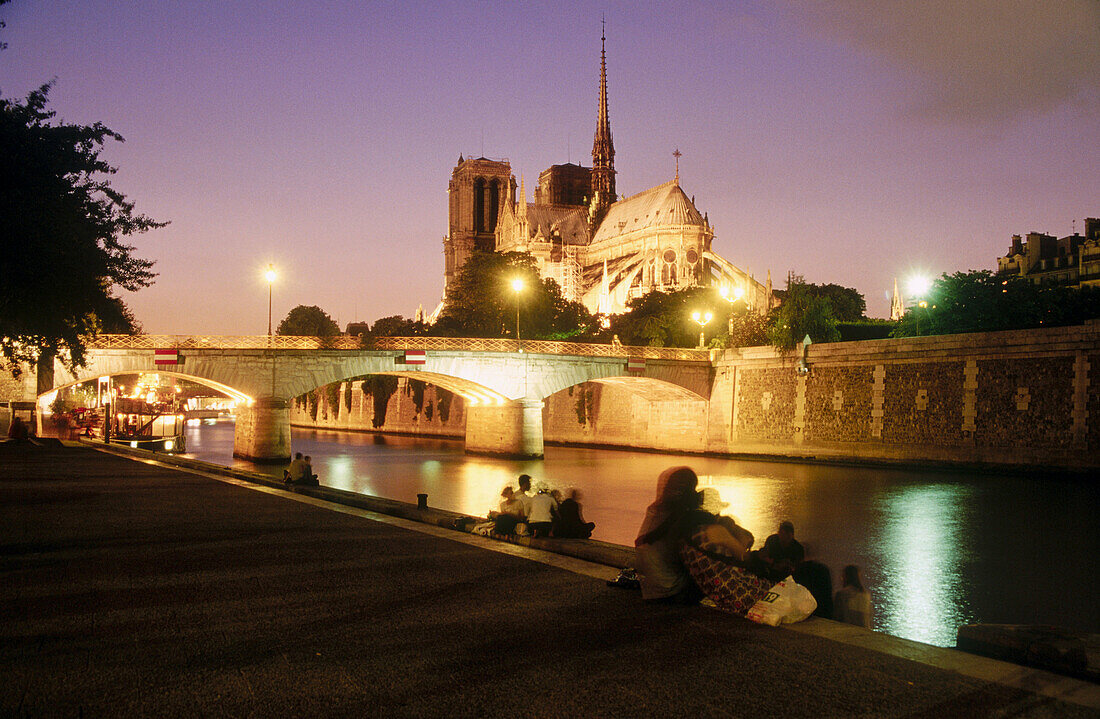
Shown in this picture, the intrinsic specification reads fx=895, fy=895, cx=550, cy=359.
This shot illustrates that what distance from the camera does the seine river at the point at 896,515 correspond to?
14297 millimetres

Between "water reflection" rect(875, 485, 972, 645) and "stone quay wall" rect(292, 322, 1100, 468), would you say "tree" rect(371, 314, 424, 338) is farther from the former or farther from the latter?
"water reflection" rect(875, 485, 972, 645)

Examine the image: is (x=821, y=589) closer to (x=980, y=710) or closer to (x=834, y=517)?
(x=980, y=710)

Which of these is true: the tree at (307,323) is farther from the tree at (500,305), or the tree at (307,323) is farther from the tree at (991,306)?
the tree at (991,306)

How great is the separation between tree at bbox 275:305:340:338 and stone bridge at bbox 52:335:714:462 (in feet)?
177

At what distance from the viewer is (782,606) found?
6.62 meters

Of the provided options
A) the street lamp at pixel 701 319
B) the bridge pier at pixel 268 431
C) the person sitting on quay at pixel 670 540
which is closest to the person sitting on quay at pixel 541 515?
the person sitting on quay at pixel 670 540

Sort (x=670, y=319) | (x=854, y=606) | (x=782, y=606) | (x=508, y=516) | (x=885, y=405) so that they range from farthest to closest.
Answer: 1. (x=670, y=319)
2. (x=885, y=405)
3. (x=508, y=516)
4. (x=854, y=606)
5. (x=782, y=606)

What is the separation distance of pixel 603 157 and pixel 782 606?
395 ft

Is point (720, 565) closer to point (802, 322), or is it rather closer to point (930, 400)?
point (930, 400)

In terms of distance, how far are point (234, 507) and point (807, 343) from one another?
32.3 meters

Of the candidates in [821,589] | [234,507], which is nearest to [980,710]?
[821,589]

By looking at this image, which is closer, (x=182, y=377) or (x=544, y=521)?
(x=544, y=521)

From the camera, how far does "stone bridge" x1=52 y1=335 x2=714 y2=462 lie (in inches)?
1483

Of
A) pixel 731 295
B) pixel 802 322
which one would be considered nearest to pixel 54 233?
pixel 802 322
